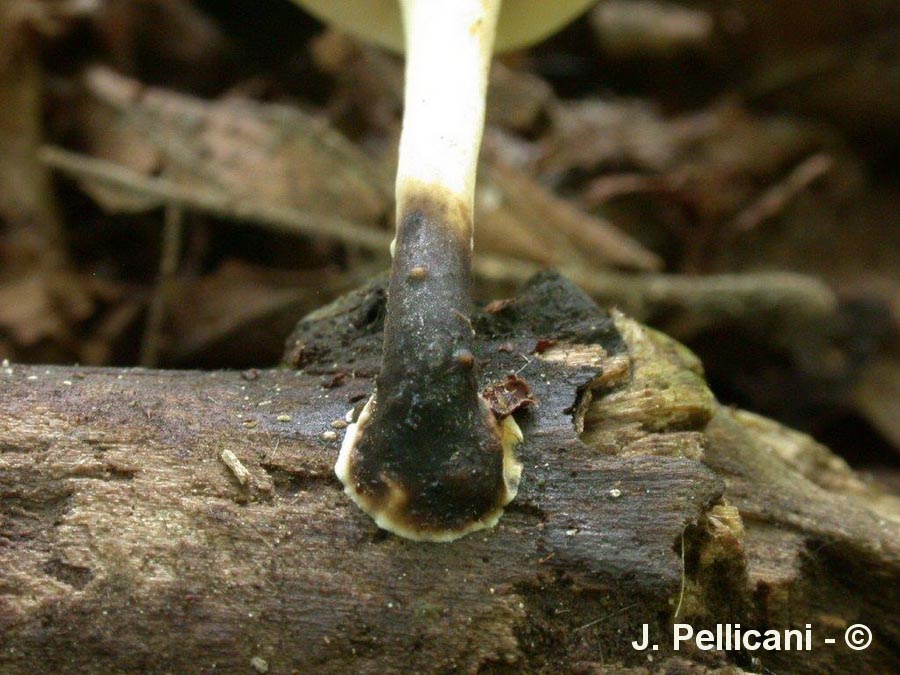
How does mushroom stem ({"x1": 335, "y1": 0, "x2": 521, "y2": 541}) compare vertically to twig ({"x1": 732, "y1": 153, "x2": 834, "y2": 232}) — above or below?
below

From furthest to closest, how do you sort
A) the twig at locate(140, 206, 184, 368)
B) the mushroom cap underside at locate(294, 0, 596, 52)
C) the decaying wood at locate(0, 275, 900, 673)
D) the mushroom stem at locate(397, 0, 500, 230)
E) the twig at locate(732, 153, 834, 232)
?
1. the twig at locate(732, 153, 834, 232)
2. the twig at locate(140, 206, 184, 368)
3. the mushroom cap underside at locate(294, 0, 596, 52)
4. the mushroom stem at locate(397, 0, 500, 230)
5. the decaying wood at locate(0, 275, 900, 673)

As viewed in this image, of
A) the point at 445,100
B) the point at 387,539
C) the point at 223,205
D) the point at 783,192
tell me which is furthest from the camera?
the point at 783,192

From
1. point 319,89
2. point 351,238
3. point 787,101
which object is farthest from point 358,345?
point 787,101

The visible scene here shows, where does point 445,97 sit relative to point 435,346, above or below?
above

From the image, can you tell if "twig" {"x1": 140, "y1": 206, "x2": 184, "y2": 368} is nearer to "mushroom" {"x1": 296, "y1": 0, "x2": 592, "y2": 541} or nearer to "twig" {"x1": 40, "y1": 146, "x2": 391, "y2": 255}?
"twig" {"x1": 40, "y1": 146, "x2": 391, "y2": 255}

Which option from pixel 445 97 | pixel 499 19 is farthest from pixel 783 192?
pixel 445 97

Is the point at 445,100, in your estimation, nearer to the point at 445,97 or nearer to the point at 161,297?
the point at 445,97

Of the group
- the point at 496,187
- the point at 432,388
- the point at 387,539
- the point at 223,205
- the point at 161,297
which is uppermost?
the point at 496,187

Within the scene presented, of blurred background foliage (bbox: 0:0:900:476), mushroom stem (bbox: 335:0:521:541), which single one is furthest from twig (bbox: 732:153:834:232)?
mushroom stem (bbox: 335:0:521:541)
